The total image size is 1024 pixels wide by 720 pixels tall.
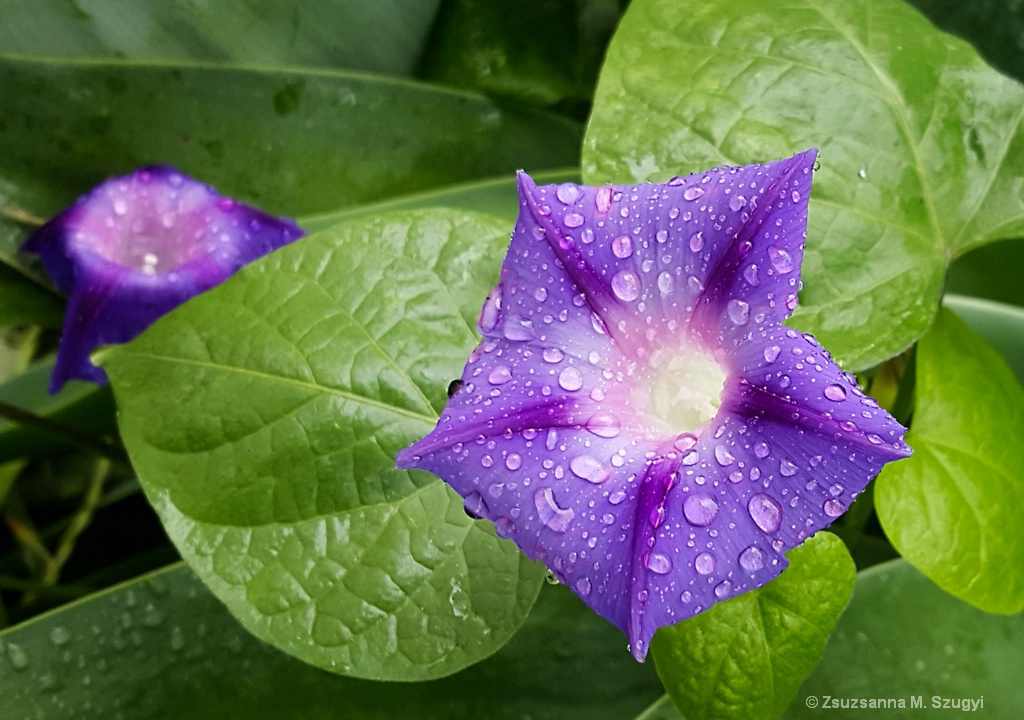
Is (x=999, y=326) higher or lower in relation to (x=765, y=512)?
lower

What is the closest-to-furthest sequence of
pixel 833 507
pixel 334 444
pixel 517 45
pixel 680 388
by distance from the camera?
pixel 833 507 → pixel 680 388 → pixel 334 444 → pixel 517 45

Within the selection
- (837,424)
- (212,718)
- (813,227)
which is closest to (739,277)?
(837,424)

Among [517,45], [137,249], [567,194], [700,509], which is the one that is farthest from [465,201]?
[700,509]

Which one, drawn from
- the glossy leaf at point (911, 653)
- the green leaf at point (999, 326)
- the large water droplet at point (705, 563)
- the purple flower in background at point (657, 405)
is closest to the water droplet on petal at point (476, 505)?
the purple flower in background at point (657, 405)

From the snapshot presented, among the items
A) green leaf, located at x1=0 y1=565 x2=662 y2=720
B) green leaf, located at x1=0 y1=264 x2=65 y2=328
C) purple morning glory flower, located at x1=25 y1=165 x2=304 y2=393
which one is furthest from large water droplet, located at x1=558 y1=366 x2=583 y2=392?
green leaf, located at x1=0 y1=264 x2=65 y2=328

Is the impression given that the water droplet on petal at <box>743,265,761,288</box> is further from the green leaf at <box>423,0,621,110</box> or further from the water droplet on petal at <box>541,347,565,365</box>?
the green leaf at <box>423,0,621,110</box>

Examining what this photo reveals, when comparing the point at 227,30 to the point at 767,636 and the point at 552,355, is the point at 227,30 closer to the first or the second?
the point at 552,355

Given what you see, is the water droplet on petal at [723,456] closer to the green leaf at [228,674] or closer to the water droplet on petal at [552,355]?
the water droplet on petal at [552,355]
